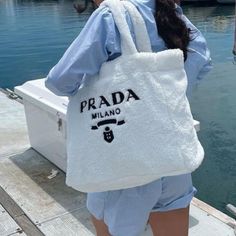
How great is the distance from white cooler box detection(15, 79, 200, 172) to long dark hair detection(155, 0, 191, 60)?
142cm

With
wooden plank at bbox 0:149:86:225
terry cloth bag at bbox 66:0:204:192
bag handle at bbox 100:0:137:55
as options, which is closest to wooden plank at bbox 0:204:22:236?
wooden plank at bbox 0:149:86:225

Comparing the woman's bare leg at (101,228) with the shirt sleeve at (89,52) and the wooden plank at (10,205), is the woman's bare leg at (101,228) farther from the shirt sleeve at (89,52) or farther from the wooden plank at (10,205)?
the wooden plank at (10,205)

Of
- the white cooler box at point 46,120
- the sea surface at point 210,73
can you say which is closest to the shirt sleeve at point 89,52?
the white cooler box at point 46,120

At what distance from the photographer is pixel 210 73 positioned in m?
9.10

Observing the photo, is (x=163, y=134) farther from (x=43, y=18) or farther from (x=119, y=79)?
(x=43, y=18)

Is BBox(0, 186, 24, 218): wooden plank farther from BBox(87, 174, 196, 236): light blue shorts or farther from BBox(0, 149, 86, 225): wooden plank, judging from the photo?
BBox(87, 174, 196, 236): light blue shorts

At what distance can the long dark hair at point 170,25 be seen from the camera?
4.41 ft

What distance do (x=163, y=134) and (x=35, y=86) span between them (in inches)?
81.2

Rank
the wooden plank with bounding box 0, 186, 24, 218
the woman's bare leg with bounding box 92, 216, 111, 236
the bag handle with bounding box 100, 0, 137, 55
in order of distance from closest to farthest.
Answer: the bag handle with bounding box 100, 0, 137, 55 → the woman's bare leg with bounding box 92, 216, 111, 236 → the wooden plank with bounding box 0, 186, 24, 218

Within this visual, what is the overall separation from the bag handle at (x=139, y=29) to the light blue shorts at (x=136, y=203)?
1.40ft

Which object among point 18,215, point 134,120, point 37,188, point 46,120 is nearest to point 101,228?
point 134,120

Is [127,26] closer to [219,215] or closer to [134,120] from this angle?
[134,120]

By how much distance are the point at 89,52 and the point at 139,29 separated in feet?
0.54

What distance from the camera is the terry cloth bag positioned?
1.26m
